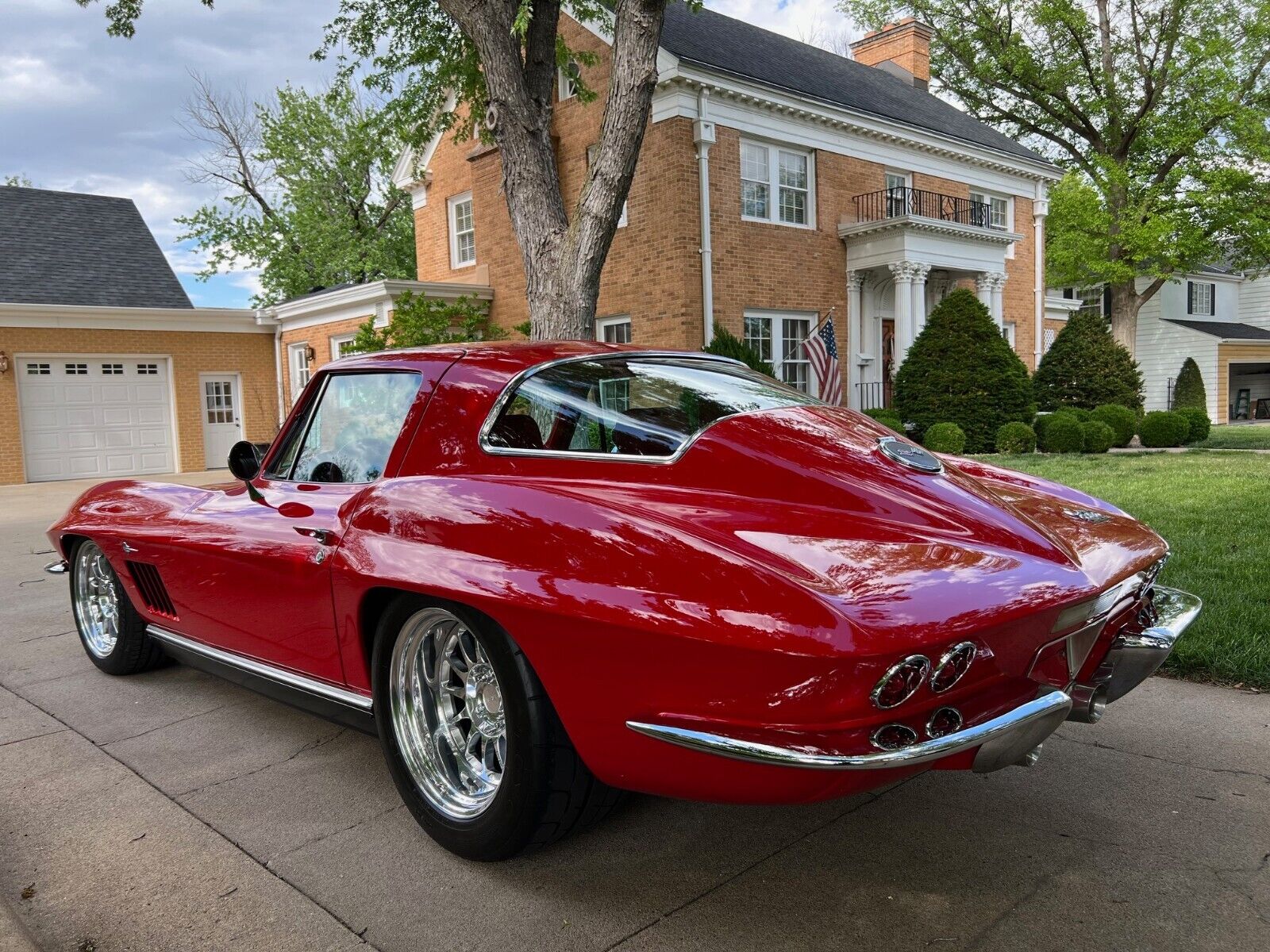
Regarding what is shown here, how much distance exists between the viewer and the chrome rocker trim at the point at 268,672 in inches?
115

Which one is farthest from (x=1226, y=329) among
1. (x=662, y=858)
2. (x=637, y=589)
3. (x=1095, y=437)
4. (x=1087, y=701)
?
(x=637, y=589)

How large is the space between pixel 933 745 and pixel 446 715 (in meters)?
1.46

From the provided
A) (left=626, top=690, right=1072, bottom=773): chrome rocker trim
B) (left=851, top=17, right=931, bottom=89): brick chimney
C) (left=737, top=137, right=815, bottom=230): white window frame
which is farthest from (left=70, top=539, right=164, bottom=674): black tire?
(left=851, top=17, right=931, bottom=89): brick chimney

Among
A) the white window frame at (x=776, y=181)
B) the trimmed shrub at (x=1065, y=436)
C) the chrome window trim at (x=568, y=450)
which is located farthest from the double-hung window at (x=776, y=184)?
the chrome window trim at (x=568, y=450)

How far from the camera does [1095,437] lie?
14547mm

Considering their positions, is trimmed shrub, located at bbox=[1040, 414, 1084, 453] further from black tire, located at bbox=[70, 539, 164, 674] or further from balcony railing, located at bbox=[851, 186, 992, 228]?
black tire, located at bbox=[70, 539, 164, 674]

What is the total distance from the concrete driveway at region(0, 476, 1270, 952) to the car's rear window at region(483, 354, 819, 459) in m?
1.19

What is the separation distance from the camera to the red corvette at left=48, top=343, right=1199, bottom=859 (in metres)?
1.94

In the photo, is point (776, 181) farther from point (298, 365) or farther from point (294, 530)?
point (294, 530)

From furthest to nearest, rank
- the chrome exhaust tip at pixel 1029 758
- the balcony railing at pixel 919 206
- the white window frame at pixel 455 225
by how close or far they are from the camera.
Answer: the white window frame at pixel 455 225 → the balcony railing at pixel 919 206 → the chrome exhaust tip at pixel 1029 758

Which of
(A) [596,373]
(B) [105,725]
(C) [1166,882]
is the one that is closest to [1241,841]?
(C) [1166,882]

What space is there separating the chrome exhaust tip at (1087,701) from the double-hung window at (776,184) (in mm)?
14248

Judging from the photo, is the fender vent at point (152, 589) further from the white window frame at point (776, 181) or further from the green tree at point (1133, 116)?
the green tree at point (1133, 116)

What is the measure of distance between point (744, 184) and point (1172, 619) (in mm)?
14374
